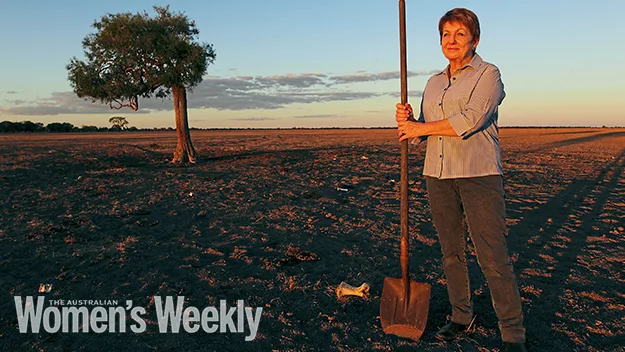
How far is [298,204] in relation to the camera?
8156mm

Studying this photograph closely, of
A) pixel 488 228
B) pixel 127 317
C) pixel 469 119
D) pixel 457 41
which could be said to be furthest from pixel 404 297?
pixel 127 317

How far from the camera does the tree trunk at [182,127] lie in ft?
49.2

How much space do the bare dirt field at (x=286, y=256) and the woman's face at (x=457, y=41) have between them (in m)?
2.20

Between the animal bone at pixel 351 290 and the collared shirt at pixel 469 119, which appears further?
the animal bone at pixel 351 290

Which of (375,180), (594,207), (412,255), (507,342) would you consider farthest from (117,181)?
(594,207)

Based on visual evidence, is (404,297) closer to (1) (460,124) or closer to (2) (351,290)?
(2) (351,290)

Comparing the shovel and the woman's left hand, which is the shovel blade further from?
the woman's left hand

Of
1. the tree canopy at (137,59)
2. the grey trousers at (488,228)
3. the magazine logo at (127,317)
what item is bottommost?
the magazine logo at (127,317)

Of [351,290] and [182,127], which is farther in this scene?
[182,127]

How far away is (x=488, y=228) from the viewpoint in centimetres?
271

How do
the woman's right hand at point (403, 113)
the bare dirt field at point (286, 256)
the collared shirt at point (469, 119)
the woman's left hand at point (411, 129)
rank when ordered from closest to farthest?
the collared shirt at point (469, 119), the woman's left hand at point (411, 129), the woman's right hand at point (403, 113), the bare dirt field at point (286, 256)

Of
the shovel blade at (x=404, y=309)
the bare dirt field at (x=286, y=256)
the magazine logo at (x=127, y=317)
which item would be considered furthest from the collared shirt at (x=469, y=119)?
the magazine logo at (x=127, y=317)

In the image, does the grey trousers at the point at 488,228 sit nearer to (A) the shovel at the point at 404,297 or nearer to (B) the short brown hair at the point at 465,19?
(A) the shovel at the point at 404,297

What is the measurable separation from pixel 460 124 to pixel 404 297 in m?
1.51
